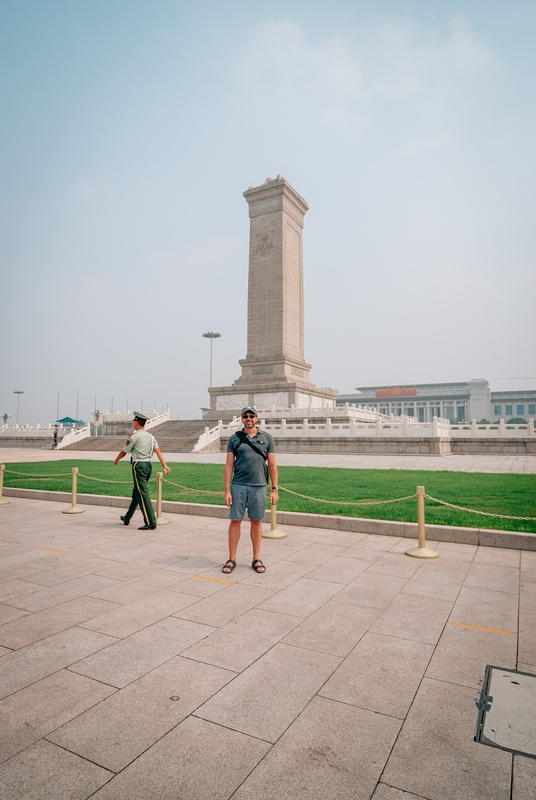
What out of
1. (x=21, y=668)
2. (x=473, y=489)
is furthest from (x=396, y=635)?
(x=473, y=489)

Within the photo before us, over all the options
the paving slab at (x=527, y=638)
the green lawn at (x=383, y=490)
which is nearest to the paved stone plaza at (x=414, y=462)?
the green lawn at (x=383, y=490)

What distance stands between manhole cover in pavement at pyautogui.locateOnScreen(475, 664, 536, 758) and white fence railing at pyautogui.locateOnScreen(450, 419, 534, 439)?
24319mm

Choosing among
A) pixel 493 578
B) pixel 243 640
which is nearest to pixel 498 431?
pixel 493 578

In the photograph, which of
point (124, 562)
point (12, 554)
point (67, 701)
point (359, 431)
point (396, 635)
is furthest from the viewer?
point (359, 431)

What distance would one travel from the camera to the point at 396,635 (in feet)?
12.3

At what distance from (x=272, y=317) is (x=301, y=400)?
6958mm

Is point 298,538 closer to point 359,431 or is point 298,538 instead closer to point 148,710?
point 148,710

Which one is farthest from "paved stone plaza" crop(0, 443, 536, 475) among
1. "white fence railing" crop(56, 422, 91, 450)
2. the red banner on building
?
the red banner on building

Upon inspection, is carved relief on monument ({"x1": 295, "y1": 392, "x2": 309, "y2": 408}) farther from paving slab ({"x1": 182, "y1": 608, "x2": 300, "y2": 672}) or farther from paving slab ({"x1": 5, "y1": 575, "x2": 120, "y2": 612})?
paving slab ({"x1": 182, "y1": 608, "x2": 300, "y2": 672})

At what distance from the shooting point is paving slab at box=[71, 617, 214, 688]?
124 inches

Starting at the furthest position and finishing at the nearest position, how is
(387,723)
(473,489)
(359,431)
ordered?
(359,431), (473,489), (387,723)

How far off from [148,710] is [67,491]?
31.0 ft

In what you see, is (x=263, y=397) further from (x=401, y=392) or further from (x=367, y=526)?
(x=401, y=392)

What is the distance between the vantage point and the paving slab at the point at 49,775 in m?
2.10
